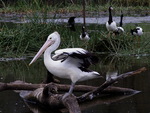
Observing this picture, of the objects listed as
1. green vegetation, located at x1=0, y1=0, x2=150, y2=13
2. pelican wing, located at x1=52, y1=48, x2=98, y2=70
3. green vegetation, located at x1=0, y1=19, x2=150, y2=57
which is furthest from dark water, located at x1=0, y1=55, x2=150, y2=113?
green vegetation, located at x1=0, y1=0, x2=150, y2=13

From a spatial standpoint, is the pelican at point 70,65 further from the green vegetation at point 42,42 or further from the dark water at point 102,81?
the green vegetation at point 42,42

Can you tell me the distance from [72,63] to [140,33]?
1023 centimetres

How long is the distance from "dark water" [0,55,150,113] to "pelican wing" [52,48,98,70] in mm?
760

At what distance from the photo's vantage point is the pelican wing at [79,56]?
24.6 ft

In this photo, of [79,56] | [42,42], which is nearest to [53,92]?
[79,56]

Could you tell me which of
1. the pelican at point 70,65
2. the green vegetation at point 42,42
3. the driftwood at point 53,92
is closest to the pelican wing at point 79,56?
the pelican at point 70,65

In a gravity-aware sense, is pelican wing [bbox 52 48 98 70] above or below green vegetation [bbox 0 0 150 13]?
above

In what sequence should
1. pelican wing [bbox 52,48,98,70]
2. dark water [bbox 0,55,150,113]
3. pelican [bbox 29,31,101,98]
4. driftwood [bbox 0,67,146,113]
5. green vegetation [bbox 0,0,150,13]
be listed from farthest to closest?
green vegetation [bbox 0,0,150,13]
dark water [bbox 0,55,150,113]
pelican [bbox 29,31,101,98]
driftwood [bbox 0,67,146,113]
pelican wing [bbox 52,48,98,70]

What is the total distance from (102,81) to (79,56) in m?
2.96

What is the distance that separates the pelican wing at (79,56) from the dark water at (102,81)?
76 centimetres

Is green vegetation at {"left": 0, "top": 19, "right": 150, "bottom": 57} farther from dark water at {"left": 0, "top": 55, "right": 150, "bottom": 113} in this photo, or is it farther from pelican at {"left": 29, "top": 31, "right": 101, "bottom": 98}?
pelican at {"left": 29, "top": 31, "right": 101, "bottom": 98}

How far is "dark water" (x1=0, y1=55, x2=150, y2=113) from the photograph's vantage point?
324 inches

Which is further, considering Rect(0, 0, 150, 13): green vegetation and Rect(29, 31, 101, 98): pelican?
Rect(0, 0, 150, 13): green vegetation

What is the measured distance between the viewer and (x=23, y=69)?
1211 centimetres
